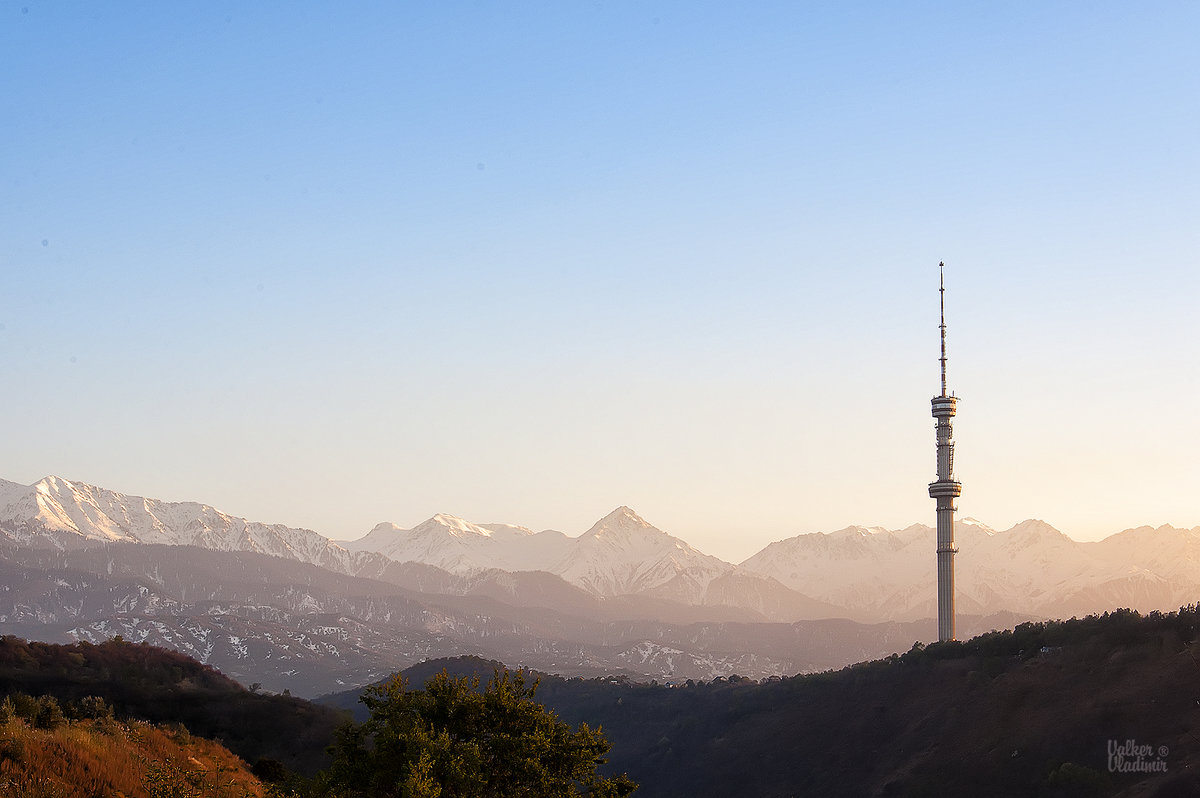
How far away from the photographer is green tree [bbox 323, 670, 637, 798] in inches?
1278

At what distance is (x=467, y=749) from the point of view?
1308 inches

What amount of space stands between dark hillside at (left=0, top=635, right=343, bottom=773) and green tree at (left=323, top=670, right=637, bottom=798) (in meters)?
61.6

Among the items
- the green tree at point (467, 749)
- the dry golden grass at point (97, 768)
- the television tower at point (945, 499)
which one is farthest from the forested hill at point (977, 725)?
the dry golden grass at point (97, 768)

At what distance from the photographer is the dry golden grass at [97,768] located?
31484 mm

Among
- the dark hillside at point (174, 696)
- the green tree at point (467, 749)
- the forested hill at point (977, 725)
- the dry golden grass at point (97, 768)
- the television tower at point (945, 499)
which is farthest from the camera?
the television tower at point (945, 499)

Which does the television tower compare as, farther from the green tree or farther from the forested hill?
the green tree

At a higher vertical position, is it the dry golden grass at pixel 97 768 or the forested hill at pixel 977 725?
the dry golden grass at pixel 97 768

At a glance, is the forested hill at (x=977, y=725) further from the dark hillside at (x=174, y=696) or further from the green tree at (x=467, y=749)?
the green tree at (x=467, y=749)

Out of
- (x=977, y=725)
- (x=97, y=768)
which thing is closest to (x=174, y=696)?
(x=97, y=768)

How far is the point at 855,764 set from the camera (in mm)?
133125

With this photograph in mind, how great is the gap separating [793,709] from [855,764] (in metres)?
32.4

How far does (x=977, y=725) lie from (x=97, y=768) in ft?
345

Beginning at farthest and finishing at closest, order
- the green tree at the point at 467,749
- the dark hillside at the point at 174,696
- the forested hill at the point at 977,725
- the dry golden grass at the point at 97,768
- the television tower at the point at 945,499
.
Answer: the television tower at the point at 945,499 < the forested hill at the point at 977,725 < the dark hillside at the point at 174,696 < the green tree at the point at 467,749 < the dry golden grass at the point at 97,768

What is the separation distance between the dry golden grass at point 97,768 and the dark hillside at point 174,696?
5381 cm
